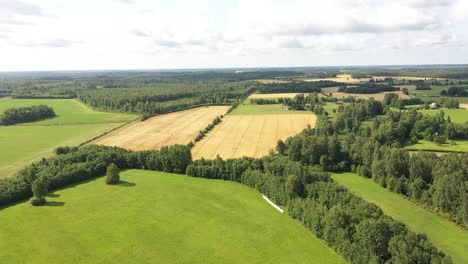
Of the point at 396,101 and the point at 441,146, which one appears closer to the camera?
the point at 441,146

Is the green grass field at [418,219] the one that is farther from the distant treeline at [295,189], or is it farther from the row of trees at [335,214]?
the row of trees at [335,214]

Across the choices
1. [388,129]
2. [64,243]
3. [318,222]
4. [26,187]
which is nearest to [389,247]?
[318,222]

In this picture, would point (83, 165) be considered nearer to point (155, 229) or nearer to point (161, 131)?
point (155, 229)

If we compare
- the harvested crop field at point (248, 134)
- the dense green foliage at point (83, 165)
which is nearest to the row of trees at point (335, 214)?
the dense green foliage at point (83, 165)

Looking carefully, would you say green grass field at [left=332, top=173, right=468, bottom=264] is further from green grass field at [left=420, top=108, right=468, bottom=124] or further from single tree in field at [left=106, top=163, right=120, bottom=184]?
green grass field at [left=420, top=108, right=468, bottom=124]

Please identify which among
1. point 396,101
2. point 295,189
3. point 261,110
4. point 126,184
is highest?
point 396,101

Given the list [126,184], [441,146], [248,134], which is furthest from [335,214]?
[248,134]

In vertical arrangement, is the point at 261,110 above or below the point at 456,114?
above

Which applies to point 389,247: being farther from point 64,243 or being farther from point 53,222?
point 53,222
